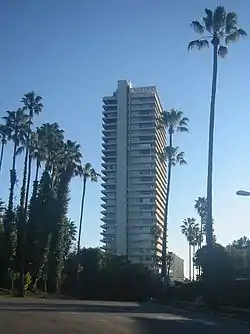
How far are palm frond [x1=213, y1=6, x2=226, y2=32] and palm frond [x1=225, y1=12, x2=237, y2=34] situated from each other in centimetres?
30

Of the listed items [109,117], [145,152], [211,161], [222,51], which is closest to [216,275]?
[211,161]

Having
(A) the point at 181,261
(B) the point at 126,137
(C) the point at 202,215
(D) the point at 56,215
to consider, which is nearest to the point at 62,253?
(D) the point at 56,215

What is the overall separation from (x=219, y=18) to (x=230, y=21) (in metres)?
0.85

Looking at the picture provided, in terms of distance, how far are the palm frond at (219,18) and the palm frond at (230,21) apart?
0.30 m

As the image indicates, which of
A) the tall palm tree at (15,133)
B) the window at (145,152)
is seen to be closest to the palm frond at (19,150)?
the tall palm tree at (15,133)

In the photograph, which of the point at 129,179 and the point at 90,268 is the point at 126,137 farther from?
the point at 90,268

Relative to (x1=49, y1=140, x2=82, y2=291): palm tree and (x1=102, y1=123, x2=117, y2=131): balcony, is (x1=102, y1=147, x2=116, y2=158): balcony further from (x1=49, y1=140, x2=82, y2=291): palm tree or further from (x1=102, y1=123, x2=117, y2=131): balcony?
(x1=49, y1=140, x2=82, y2=291): palm tree

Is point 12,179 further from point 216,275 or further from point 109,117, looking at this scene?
point 109,117

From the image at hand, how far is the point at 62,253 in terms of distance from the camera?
3184 inches

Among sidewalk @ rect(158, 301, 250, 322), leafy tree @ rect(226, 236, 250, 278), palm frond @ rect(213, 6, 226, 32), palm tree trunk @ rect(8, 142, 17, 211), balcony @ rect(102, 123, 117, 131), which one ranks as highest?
balcony @ rect(102, 123, 117, 131)

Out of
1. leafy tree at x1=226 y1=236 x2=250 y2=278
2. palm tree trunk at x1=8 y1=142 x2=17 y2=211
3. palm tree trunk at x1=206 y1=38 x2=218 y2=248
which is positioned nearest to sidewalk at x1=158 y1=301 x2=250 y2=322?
palm tree trunk at x1=206 y1=38 x2=218 y2=248

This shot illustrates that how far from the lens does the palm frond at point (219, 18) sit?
43219 millimetres

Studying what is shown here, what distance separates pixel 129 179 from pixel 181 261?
64.7 meters

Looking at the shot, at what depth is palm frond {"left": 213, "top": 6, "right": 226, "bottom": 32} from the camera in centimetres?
4322
